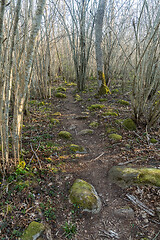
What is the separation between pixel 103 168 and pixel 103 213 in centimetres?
101

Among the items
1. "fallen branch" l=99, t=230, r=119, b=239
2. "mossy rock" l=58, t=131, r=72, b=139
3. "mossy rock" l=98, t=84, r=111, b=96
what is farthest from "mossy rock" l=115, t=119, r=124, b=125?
"fallen branch" l=99, t=230, r=119, b=239

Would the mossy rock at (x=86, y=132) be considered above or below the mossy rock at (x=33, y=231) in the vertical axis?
above

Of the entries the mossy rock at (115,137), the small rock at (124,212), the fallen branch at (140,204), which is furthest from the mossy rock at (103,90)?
the small rock at (124,212)

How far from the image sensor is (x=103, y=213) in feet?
8.30

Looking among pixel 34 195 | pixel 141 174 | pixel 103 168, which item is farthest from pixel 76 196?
pixel 141 174

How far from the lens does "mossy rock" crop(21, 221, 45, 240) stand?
2.09m

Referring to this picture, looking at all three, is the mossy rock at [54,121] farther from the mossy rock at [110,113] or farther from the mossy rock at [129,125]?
the mossy rock at [129,125]

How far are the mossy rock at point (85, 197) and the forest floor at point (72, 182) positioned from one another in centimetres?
8

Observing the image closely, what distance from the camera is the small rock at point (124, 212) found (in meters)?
2.44

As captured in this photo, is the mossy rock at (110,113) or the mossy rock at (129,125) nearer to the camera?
the mossy rock at (129,125)

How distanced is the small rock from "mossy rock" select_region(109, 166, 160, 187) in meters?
0.44

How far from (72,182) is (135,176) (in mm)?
1141

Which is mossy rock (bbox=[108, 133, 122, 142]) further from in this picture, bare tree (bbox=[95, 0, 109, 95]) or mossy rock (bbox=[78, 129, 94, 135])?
bare tree (bbox=[95, 0, 109, 95])

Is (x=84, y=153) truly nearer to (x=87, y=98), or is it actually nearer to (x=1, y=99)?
(x=1, y=99)
